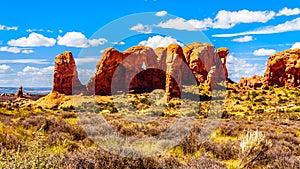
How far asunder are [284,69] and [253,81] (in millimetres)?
13969

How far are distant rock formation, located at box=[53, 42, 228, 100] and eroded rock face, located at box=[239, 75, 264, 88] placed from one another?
41.0ft

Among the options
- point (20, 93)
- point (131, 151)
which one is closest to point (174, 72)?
point (20, 93)

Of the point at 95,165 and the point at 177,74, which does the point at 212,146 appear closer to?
the point at 95,165

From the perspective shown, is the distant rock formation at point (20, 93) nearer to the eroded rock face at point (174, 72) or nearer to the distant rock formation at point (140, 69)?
the distant rock formation at point (140, 69)

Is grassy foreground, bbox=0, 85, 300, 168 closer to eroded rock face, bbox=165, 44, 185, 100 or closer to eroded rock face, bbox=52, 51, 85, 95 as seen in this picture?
eroded rock face, bbox=165, 44, 185, 100

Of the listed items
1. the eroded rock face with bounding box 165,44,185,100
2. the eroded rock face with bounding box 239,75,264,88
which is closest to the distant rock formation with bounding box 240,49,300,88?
the eroded rock face with bounding box 239,75,264,88

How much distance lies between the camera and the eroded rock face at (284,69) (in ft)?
268

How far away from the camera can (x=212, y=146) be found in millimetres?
9156

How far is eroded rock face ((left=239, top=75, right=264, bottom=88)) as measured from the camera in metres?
94.4

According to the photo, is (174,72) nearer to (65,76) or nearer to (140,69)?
(140,69)

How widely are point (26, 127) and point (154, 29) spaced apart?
12.1m

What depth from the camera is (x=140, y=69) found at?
284 feet

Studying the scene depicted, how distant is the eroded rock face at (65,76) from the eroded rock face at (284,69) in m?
50.8

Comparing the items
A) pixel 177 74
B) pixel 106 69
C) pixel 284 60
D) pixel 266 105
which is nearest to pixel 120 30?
pixel 266 105
